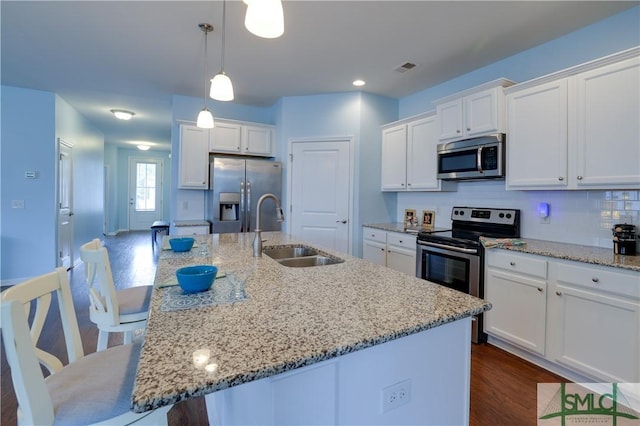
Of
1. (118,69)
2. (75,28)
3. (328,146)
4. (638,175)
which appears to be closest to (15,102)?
(118,69)

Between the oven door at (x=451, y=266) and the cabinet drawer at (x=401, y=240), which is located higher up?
the cabinet drawer at (x=401, y=240)

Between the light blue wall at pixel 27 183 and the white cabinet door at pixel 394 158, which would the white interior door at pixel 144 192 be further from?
the white cabinet door at pixel 394 158

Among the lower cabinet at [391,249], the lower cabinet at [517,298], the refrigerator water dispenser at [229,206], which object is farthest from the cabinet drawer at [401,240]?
the refrigerator water dispenser at [229,206]

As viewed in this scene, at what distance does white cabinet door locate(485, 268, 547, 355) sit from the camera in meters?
2.26

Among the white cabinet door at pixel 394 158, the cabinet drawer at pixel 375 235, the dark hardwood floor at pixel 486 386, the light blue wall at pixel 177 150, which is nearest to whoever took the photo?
the dark hardwood floor at pixel 486 386

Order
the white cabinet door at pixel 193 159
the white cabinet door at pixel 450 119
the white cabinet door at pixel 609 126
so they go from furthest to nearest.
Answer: the white cabinet door at pixel 193 159 → the white cabinet door at pixel 450 119 → the white cabinet door at pixel 609 126

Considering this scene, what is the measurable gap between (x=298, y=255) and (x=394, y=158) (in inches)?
88.8

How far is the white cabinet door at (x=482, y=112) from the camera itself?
2.81 meters

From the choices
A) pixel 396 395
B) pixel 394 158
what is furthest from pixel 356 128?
pixel 396 395

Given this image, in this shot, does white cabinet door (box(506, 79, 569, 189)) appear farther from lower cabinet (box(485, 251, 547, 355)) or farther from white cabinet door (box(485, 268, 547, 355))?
white cabinet door (box(485, 268, 547, 355))

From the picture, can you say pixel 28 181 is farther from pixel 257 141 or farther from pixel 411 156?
pixel 411 156

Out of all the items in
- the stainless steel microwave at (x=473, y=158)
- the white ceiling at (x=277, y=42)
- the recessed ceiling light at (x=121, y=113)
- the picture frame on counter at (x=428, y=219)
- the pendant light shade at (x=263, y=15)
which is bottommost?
the picture frame on counter at (x=428, y=219)

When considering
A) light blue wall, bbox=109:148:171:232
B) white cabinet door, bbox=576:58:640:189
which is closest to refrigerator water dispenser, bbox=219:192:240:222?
white cabinet door, bbox=576:58:640:189

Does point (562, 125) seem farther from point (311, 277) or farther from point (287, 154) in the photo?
point (287, 154)
